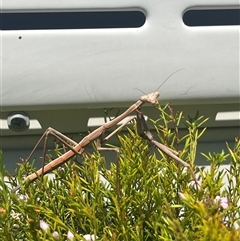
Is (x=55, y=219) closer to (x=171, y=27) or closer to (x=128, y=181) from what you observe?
(x=128, y=181)

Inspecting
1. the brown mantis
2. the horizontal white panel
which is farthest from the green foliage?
the horizontal white panel

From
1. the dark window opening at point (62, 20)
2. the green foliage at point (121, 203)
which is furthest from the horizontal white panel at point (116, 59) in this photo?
the green foliage at point (121, 203)

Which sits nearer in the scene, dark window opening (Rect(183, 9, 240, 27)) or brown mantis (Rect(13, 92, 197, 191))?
brown mantis (Rect(13, 92, 197, 191))

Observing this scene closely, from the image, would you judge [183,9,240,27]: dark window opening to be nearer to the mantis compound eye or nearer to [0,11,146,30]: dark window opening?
[0,11,146,30]: dark window opening

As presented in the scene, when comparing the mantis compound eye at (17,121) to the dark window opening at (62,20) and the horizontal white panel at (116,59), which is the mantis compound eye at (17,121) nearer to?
the horizontal white panel at (116,59)

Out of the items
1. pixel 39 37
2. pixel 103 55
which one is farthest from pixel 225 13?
pixel 39 37

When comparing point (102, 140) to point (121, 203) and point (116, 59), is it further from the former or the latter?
point (121, 203)

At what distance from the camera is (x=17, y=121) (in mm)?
776

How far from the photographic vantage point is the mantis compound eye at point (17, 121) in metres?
0.77

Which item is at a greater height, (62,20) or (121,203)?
(62,20)

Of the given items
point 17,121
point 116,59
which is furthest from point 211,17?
point 17,121

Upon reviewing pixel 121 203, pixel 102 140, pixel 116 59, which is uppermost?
pixel 116 59

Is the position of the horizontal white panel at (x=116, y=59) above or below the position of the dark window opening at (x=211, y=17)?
below

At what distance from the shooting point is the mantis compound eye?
77 cm
